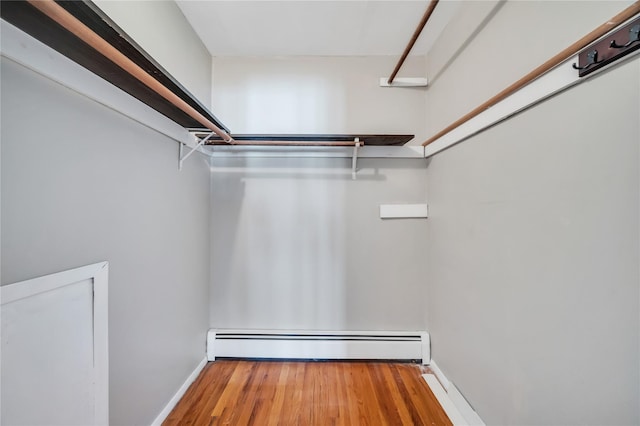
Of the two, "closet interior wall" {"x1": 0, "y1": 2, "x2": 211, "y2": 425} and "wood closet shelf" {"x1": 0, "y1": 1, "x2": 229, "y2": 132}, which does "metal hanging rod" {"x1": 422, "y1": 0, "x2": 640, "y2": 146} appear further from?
"closet interior wall" {"x1": 0, "y1": 2, "x2": 211, "y2": 425}

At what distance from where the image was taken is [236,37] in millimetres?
1867

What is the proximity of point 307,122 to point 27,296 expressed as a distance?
1.83 meters

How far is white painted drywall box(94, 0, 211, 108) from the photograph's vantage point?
1154mm

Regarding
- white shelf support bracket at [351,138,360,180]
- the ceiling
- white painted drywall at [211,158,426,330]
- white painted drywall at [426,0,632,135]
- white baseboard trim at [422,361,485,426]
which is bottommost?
white baseboard trim at [422,361,485,426]

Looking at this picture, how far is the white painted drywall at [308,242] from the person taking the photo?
2.07 metres

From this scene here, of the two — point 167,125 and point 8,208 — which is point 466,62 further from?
point 8,208

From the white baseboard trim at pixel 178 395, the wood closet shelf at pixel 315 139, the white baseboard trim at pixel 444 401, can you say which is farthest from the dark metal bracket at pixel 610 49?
the white baseboard trim at pixel 178 395

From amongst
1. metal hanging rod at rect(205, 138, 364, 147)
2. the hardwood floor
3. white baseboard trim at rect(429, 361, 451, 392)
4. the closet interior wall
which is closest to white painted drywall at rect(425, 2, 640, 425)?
white baseboard trim at rect(429, 361, 451, 392)

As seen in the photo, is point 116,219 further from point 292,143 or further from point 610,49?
point 610,49

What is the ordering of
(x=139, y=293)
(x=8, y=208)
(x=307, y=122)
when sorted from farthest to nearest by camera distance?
(x=307, y=122) → (x=139, y=293) → (x=8, y=208)

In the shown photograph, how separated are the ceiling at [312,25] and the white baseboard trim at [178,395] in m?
2.43

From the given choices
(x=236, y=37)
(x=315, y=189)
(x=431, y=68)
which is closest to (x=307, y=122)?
(x=315, y=189)

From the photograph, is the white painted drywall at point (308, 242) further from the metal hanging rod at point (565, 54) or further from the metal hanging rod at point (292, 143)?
the metal hanging rod at point (565, 54)

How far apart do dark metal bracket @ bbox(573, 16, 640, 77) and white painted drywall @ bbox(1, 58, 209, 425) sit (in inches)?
67.1
